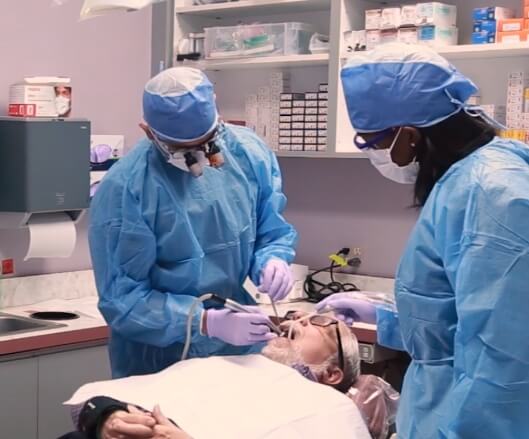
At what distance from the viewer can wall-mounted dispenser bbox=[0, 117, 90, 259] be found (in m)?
3.44

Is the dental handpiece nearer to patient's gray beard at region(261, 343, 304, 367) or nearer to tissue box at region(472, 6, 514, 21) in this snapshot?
patient's gray beard at region(261, 343, 304, 367)

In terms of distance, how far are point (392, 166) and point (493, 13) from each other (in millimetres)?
1810

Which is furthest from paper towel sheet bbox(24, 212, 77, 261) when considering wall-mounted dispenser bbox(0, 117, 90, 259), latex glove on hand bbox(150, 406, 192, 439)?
latex glove on hand bbox(150, 406, 192, 439)

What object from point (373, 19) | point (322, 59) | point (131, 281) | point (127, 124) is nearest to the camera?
point (131, 281)

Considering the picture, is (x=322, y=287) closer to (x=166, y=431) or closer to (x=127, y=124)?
(x=127, y=124)

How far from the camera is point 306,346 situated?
254cm

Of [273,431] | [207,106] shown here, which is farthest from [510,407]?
[207,106]

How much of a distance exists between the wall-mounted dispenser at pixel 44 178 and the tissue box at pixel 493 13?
5.16ft

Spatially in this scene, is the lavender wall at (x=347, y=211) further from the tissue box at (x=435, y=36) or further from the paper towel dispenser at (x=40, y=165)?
the paper towel dispenser at (x=40, y=165)

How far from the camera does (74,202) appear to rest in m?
3.59

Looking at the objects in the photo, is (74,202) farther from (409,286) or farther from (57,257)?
(409,286)

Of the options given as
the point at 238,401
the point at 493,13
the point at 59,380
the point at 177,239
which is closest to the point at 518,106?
the point at 493,13

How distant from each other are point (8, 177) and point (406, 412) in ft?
7.26

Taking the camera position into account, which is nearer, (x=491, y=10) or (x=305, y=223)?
(x=491, y=10)
